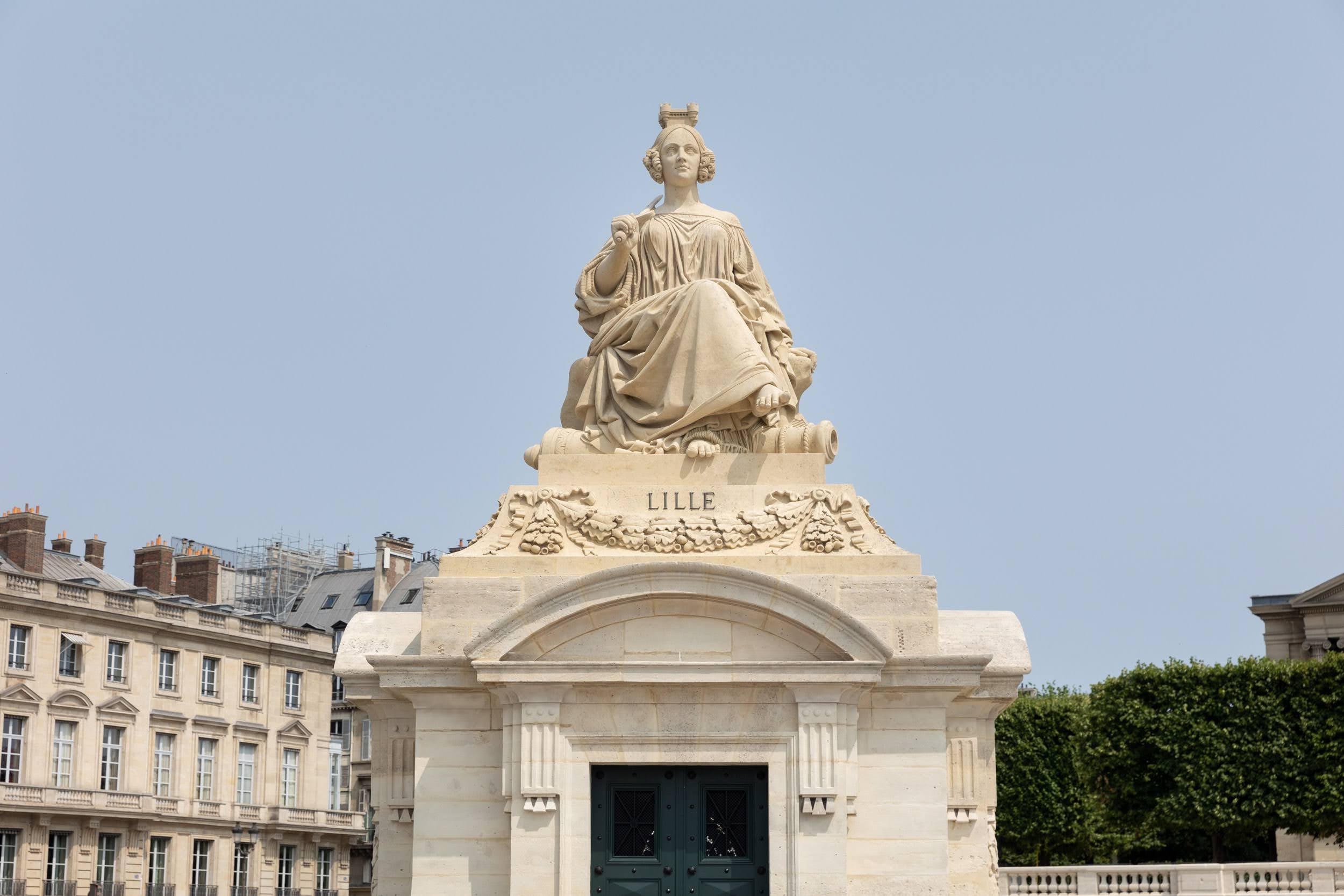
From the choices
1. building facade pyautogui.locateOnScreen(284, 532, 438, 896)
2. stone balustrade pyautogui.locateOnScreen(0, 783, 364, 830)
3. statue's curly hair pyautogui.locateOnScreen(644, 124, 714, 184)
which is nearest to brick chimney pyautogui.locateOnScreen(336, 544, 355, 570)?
building facade pyautogui.locateOnScreen(284, 532, 438, 896)

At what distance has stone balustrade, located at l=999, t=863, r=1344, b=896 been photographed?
107ft

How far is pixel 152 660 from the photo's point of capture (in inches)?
2500

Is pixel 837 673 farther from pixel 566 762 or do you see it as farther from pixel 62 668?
pixel 62 668

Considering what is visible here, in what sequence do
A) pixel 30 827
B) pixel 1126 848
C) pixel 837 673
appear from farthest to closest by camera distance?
1. pixel 30 827
2. pixel 1126 848
3. pixel 837 673

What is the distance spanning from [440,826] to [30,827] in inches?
1774

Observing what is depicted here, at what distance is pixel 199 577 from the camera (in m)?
70.8

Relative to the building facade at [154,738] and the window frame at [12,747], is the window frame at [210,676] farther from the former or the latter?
the window frame at [12,747]

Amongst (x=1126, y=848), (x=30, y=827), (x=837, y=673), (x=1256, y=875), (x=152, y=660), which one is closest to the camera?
(x=837, y=673)

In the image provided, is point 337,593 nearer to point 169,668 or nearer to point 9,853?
point 169,668

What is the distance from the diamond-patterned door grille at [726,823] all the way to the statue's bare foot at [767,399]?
3679mm

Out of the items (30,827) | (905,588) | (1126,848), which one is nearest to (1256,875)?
(1126,848)

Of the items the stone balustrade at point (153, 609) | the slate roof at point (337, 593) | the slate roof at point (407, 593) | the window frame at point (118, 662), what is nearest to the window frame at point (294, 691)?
the stone balustrade at point (153, 609)

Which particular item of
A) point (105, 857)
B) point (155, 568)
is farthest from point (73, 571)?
point (105, 857)

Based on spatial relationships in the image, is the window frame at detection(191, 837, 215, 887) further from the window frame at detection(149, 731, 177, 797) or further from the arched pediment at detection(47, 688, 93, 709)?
the arched pediment at detection(47, 688, 93, 709)
